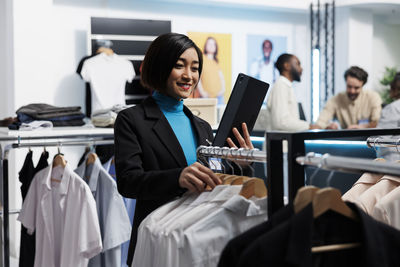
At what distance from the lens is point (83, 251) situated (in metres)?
2.62

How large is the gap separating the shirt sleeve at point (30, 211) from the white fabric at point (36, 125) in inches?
18.6

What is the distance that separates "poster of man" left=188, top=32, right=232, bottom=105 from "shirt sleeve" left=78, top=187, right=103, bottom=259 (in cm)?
551

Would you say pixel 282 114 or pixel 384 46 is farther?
pixel 384 46

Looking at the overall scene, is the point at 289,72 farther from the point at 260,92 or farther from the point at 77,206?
the point at 260,92

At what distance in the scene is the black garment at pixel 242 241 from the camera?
3.69 ft

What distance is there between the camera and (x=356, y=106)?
5.52 metres

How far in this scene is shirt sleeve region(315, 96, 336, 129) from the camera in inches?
217

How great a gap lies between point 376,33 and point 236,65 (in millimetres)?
2901

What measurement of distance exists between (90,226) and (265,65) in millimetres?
6626

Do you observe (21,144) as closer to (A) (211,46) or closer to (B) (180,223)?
(B) (180,223)

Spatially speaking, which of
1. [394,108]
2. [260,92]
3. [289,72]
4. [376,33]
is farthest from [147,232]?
[376,33]

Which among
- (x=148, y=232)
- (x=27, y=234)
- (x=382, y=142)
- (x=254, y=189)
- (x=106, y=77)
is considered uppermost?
(x=106, y=77)

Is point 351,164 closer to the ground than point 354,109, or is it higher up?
closer to the ground

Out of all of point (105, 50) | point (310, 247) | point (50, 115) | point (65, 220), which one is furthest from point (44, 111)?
point (105, 50)
